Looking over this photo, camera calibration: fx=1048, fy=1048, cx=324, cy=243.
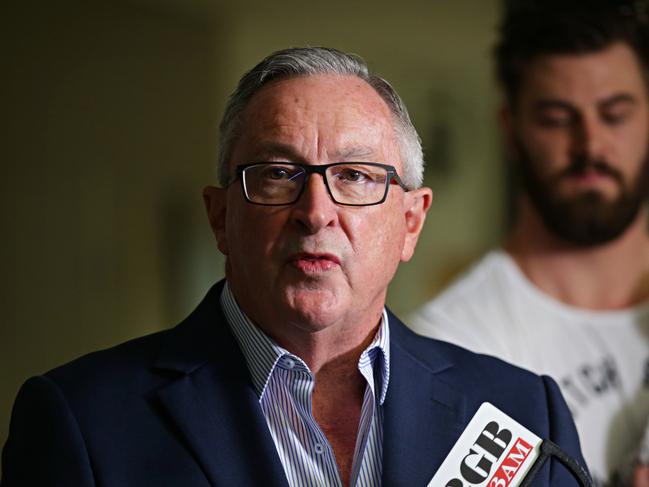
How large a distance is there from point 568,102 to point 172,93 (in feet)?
6.98

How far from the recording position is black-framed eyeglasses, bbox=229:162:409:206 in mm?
1212

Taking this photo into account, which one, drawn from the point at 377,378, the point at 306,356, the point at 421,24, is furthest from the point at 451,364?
the point at 421,24

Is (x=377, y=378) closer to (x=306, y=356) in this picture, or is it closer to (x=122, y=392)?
(x=306, y=356)

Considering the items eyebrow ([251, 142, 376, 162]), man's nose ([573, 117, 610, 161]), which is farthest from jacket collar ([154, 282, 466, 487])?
man's nose ([573, 117, 610, 161])

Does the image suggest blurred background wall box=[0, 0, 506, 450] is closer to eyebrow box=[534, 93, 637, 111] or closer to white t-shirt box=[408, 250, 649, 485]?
eyebrow box=[534, 93, 637, 111]

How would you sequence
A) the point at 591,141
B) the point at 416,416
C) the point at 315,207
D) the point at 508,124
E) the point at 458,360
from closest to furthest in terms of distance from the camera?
the point at 315,207 < the point at 416,416 < the point at 458,360 < the point at 591,141 < the point at 508,124

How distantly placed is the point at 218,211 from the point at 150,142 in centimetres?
282

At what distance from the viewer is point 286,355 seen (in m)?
1.25

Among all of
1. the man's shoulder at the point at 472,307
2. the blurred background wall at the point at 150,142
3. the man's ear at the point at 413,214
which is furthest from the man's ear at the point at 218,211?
the blurred background wall at the point at 150,142

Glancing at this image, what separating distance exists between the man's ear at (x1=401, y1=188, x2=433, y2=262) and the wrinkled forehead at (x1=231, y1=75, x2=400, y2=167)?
0.08 meters

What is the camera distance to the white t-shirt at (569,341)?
7.44ft

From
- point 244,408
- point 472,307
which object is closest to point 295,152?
point 244,408

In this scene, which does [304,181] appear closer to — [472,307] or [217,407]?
[217,407]

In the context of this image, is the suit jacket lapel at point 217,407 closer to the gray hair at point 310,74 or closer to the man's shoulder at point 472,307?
the gray hair at point 310,74
